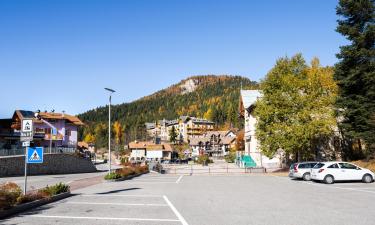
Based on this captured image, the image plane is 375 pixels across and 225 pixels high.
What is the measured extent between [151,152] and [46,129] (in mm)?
53154

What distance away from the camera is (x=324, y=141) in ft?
154

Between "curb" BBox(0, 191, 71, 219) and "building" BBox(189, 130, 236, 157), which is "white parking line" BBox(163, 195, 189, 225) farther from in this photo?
"building" BBox(189, 130, 236, 157)

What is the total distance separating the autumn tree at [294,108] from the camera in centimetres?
3917

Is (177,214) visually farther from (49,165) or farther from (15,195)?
(49,165)

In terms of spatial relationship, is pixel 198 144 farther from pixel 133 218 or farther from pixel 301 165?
pixel 133 218

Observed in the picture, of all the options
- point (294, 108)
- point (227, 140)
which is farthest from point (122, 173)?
point (227, 140)

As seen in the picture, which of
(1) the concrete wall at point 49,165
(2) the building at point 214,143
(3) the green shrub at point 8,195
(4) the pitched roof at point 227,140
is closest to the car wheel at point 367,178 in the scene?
(3) the green shrub at point 8,195

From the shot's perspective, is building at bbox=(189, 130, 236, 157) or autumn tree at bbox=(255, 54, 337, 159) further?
building at bbox=(189, 130, 236, 157)

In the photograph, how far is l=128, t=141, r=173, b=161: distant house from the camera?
11462cm

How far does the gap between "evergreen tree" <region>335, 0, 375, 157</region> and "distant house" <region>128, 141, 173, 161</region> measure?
7735cm

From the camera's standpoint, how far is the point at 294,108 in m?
40.8

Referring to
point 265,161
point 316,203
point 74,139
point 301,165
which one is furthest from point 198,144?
point 316,203

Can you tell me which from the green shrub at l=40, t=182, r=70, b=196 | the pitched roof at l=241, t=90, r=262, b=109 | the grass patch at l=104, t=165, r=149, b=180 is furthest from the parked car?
the pitched roof at l=241, t=90, r=262, b=109

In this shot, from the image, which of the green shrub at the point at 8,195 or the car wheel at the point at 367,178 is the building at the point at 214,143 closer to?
the car wheel at the point at 367,178
